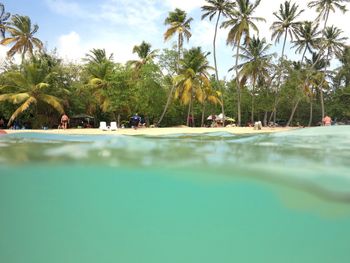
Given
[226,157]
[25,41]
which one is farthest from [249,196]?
[25,41]

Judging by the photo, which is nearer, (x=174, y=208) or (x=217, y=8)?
(x=174, y=208)

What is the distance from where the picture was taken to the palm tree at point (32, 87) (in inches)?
1054

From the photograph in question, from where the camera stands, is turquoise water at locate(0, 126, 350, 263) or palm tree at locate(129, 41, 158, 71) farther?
palm tree at locate(129, 41, 158, 71)

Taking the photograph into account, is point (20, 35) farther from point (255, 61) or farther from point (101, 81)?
point (255, 61)

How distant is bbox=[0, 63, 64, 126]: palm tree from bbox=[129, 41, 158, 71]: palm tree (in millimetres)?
11117

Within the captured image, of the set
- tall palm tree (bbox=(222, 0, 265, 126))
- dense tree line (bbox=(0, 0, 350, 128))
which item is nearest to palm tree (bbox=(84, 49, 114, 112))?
dense tree line (bbox=(0, 0, 350, 128))

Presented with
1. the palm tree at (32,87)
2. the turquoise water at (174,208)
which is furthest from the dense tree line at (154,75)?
the turquoise water at (174,208)

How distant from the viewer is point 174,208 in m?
6.70

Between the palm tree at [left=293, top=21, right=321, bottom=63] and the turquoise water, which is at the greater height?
the palm tree at [left=293, top=21, right=321, bottom=63]

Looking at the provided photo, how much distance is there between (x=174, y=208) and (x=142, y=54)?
3305 centimetres

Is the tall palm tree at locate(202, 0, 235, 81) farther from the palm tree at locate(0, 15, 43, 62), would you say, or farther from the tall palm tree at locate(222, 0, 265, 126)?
the palm tree at locate(0, 15, 43, 62)

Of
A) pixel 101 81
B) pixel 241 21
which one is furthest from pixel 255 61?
pixel 101 81

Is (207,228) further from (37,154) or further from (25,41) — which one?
(25,41)

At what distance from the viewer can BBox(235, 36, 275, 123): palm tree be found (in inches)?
1389
